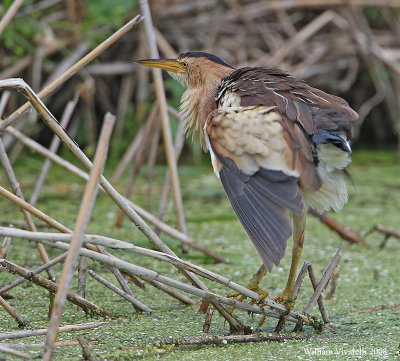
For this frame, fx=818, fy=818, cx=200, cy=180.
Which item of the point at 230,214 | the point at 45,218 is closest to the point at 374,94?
the point at 230,214

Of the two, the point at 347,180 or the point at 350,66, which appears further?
the point at 350,66

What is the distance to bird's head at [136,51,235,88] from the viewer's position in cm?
304

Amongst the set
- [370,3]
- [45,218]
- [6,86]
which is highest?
[370,3]

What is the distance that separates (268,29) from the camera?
5.32m

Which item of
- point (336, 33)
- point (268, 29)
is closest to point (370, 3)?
point (336, 33)

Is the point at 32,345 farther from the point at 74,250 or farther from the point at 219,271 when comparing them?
the point at 219,271

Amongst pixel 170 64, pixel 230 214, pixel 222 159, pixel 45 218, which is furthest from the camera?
pixel 230 214

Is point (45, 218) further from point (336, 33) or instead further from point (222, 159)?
point (336, 33)

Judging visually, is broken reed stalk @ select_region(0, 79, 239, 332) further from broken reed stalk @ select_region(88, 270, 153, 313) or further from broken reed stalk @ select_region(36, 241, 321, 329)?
A: broken reed stalk @ select_region(88, 270, 153, 313)

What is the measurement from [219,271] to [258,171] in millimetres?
786

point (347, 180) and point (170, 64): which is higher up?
point (170, 64)

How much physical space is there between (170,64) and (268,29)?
221cm

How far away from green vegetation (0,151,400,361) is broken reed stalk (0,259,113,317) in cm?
4

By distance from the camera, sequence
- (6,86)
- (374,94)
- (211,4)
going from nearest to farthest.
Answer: (6,86)
(211,4)
(374,94)
